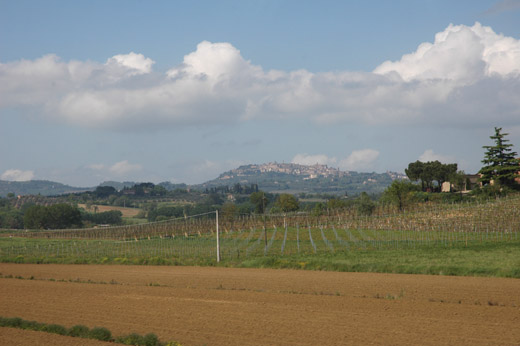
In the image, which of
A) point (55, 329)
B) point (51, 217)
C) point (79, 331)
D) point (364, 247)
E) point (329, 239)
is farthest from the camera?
point (51, 217)

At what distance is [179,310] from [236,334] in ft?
13.8

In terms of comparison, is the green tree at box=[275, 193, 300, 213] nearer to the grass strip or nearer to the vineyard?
the vineyard

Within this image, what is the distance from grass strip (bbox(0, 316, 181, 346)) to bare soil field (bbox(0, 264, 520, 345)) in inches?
20.6

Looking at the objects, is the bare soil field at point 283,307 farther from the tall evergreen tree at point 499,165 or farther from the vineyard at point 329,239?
the tall evergreen tree at point 499,165

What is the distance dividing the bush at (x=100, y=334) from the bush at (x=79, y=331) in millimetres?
146

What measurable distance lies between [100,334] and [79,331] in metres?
0.86

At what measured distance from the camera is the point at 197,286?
23.8 metres

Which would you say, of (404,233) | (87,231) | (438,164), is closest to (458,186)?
(438,164)

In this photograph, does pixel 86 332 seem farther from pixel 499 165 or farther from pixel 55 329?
pixel 499 165

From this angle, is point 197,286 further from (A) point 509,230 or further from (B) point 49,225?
(B) point 49,225

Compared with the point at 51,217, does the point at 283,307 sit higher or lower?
lower

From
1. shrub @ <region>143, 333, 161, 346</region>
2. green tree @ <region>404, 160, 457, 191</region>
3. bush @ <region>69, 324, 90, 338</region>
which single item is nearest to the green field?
shrub @ <region>143, 333, 161, 346</region>

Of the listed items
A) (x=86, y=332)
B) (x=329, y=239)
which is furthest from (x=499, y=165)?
(x=86, y=332)

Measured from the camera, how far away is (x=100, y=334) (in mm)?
13445
